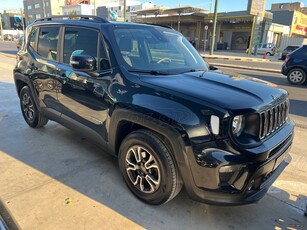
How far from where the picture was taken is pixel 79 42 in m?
3.40

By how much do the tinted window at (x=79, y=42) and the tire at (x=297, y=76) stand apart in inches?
374

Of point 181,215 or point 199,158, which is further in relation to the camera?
point 181,215

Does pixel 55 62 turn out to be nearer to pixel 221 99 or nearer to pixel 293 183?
pixel 221 99

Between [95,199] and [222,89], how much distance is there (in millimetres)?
1726

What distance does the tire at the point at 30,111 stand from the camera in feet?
14.9

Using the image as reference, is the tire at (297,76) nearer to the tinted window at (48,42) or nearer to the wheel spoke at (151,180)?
the tinted window at (48,42)

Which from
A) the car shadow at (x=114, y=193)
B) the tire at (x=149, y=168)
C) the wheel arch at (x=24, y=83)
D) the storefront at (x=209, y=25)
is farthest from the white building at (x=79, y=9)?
the tire at (x=149, y=168)

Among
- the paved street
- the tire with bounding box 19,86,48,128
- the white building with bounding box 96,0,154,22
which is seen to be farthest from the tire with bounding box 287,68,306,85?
the white building with bounding box 96,0,154,22

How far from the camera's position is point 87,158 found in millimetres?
3723

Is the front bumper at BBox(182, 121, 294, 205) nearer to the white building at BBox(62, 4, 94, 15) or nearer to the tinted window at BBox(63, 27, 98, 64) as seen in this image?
the tinted window at BBox(63, 27, 98, 64)

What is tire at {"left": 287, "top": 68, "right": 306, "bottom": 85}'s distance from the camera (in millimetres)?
10227

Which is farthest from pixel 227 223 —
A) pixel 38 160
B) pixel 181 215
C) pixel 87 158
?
pixel 38 160

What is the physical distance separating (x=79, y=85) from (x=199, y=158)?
6.06ft

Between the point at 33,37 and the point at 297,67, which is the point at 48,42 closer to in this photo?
the point at 33,37
